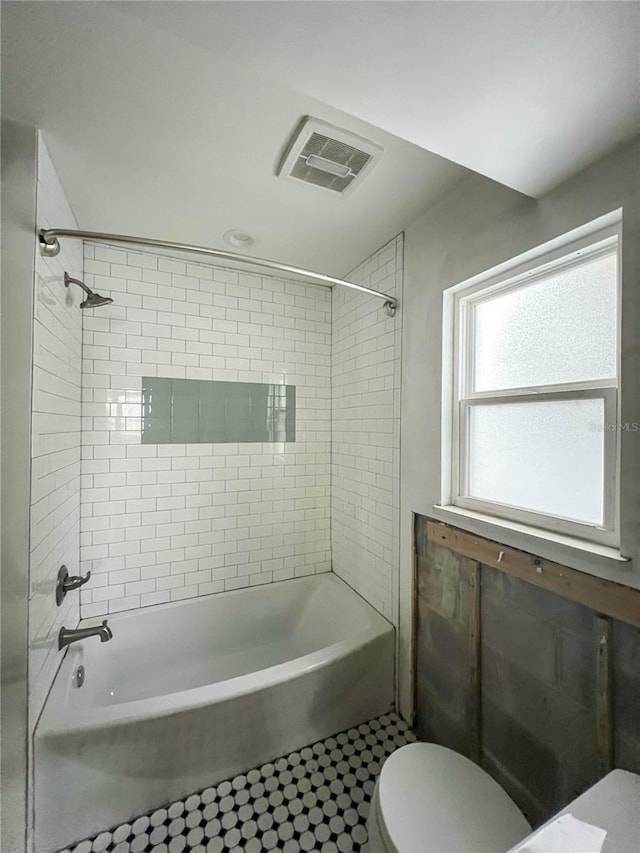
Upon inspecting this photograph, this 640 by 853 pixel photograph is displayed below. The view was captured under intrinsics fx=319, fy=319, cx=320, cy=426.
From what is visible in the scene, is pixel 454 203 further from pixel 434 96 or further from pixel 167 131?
pixel 167 131

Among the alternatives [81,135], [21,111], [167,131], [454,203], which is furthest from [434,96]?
[21,111]

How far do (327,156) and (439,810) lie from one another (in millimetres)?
2291

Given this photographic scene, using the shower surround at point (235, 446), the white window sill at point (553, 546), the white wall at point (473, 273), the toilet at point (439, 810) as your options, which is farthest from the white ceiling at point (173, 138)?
the toilet at point (439, 810)

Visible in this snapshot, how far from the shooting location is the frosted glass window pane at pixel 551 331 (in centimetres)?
106

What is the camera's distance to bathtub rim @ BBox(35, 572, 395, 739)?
4.08ft

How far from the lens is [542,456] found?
4.05 feet

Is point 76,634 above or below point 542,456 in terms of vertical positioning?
below

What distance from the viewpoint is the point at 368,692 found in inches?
67.2

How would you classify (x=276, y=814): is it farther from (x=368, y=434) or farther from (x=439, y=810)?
(x=368, y=434)

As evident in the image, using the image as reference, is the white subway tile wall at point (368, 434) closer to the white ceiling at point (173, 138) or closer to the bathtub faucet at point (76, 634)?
the white ceiling at point (173, 138)

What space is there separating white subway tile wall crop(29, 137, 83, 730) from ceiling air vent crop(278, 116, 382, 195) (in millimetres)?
947

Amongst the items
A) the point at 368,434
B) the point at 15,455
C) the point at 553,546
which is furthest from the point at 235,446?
the point at 553,546

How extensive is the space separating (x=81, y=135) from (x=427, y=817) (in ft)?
8.44

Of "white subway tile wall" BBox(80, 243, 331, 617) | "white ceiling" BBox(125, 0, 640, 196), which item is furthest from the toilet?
"white ceiling" BBox(125, 0, 640, 196)
